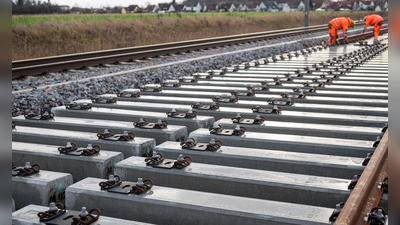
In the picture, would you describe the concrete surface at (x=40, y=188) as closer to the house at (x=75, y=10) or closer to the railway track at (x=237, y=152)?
the railway track at (x=237, y=152)

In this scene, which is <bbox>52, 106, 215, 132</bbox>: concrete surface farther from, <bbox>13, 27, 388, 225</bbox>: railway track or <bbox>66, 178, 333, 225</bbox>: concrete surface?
<bbox>66, 178, 333, 225</bbox>: concrete surface

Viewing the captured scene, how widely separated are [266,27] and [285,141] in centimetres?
3838

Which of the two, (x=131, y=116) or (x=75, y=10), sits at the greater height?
(x=75, y=10)

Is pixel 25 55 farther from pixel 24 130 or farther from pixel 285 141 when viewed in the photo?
pixel 285 141

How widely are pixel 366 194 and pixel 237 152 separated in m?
1.19

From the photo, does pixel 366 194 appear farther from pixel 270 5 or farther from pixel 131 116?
pixel 270 5

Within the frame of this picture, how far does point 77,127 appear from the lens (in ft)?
16.5

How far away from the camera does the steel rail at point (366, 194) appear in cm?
256

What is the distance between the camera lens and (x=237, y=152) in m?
3.87

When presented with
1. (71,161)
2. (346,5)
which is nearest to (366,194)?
(71,161)

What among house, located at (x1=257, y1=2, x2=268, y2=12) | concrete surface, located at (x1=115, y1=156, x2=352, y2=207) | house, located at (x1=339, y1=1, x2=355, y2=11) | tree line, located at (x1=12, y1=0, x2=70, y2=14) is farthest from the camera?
house, located at (x1=257, y1=2, x2=268, y2=12)

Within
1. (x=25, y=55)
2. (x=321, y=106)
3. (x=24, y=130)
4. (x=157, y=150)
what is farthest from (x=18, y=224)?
(x=25, y=55)

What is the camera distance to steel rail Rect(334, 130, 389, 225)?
101 inches

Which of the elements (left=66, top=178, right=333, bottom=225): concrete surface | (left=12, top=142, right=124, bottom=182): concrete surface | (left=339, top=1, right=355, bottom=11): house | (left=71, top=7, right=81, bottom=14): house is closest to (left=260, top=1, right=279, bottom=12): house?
(left=339, top=1, right=355, bottom=11): house
